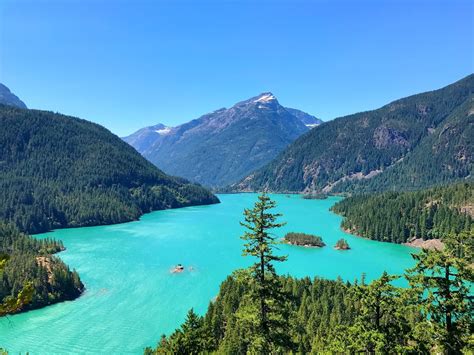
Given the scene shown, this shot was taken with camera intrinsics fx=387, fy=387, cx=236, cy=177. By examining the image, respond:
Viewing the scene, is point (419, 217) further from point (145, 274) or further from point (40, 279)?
point (40, 279)

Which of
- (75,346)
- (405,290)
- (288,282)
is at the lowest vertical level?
(75,346)

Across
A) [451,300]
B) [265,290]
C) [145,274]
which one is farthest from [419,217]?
[451,300]

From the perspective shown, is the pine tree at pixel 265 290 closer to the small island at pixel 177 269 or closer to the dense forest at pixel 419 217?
the small island at pixel 177 269

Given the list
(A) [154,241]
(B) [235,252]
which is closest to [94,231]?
(A) [154,241]

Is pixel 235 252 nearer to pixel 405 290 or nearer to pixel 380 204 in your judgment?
pixel 380 204

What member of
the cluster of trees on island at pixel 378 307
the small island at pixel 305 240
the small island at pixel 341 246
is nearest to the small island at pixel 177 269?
the small island at pixel 305 240

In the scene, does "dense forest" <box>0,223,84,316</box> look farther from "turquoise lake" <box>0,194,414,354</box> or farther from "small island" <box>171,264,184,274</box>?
"small island" <box>171,264,184,274</box>
